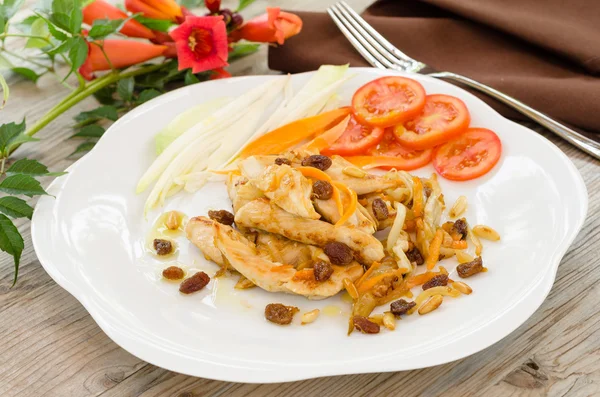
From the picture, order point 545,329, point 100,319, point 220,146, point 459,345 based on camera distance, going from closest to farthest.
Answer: point 459,345
point 100,319
point 545,329
point 220,146

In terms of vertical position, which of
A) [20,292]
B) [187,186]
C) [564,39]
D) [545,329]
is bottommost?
[20,292]

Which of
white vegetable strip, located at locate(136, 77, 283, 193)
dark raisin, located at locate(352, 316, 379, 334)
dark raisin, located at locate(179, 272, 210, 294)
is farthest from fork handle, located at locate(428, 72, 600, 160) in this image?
dark raisin, located at locate(179, 272, 210, 294)

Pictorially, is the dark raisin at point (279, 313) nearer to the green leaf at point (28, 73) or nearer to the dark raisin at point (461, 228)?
the dark raisin at point (461, 228)

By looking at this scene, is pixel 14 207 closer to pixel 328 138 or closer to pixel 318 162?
pixel 318 162

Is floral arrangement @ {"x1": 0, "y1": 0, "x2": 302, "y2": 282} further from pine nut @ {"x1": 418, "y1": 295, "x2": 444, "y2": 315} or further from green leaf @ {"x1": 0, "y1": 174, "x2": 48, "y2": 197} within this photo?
pine nut @ {"x1": 418, "y1": 295, "x2": 444, "y2": 315}

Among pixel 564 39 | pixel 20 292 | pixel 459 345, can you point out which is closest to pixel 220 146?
pixel 20 292

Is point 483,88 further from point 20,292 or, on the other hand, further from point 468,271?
point 20,292

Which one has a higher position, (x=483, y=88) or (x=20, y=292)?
(x=483, y=88)
